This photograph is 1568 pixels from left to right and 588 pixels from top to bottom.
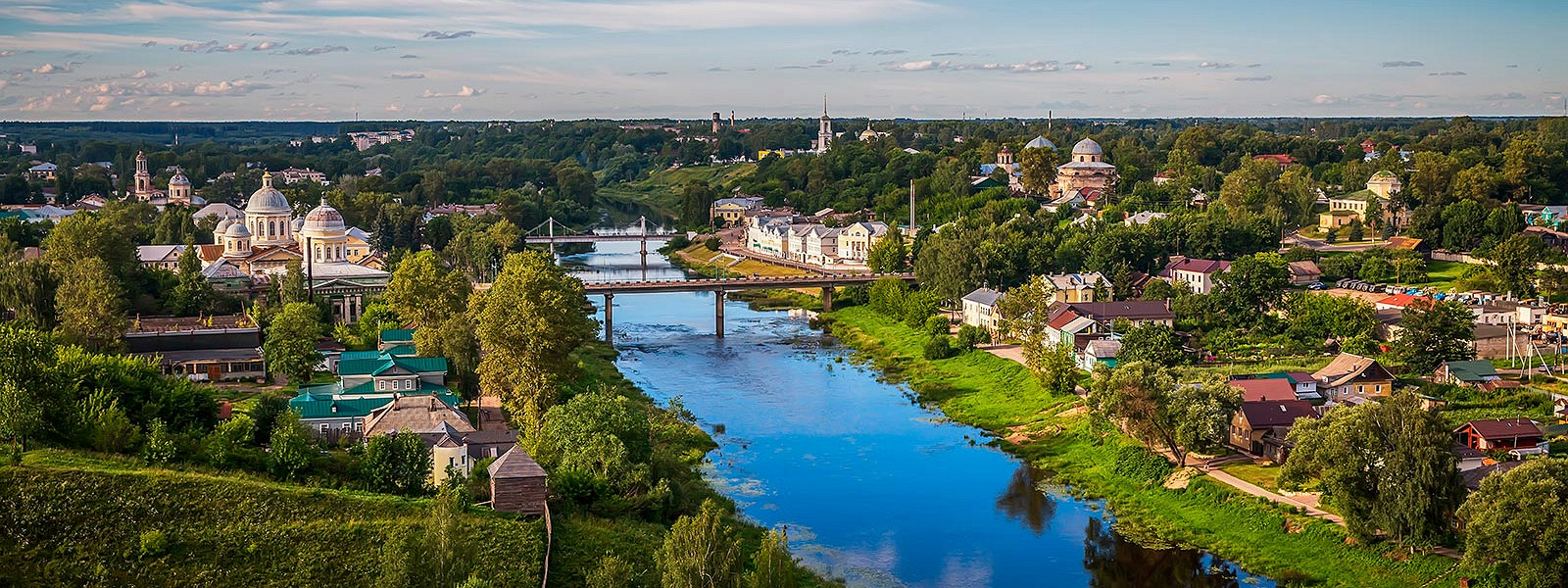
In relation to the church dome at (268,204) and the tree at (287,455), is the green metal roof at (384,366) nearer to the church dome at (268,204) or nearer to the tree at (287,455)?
the tree at (287,455)

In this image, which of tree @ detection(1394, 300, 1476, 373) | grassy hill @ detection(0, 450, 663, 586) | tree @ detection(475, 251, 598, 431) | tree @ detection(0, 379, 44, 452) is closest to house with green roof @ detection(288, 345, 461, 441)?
tree @ detection(475, 251, 598, 431)

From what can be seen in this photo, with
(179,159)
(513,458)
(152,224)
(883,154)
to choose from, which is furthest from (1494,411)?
(179,159)

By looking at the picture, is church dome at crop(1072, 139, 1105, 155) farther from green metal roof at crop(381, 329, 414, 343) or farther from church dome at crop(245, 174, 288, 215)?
green metal roof at crop(381, 329, 414, 343)

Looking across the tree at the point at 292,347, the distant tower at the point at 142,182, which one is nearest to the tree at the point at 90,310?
the tree at the point at 292,347

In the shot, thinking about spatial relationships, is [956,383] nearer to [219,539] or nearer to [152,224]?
[219,539]

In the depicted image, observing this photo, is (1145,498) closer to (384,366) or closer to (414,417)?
(414,417)

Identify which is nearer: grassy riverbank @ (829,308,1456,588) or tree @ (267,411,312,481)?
tree @ (267,411,312,481)

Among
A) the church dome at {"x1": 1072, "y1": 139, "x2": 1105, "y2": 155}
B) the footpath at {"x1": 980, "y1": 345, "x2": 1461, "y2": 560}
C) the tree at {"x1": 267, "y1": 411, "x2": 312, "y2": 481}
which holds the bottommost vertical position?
the footpath at {"x1": 980, "y1": 345, "x2": 1461, "y2": 560}
